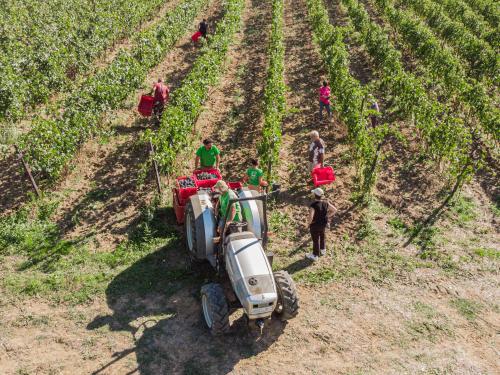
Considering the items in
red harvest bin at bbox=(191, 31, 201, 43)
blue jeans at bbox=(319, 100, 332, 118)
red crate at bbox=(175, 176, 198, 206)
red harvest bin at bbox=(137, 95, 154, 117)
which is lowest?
red crate at bbox=(175, 176, 198, 206)

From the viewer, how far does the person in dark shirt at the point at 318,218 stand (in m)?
7.65

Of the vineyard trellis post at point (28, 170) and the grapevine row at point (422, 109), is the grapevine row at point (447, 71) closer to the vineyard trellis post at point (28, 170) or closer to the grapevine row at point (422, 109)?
the grapevine row at point (422, 109)

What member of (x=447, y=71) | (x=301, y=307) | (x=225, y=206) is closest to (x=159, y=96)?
(x=225, y=206)

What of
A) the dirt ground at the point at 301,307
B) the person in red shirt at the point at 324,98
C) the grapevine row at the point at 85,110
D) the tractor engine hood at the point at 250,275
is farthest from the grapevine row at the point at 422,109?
the grapevine row at the point at 85,110

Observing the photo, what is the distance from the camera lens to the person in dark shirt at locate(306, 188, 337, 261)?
25.1 feet

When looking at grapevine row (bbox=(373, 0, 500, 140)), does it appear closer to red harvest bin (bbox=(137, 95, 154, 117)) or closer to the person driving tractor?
the person driving tractor

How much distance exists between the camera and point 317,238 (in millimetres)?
7891

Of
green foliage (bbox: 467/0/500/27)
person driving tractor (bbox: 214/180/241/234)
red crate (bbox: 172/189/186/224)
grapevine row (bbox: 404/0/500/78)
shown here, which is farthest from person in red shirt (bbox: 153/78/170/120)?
green foliage (bbox: 467/0/500/27)

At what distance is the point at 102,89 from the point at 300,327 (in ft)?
28.6

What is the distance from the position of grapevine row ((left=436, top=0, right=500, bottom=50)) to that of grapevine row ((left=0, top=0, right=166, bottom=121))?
627 inches

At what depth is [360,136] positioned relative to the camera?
1002 cm

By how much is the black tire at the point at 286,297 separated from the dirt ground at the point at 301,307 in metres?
0.44

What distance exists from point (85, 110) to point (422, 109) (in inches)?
350

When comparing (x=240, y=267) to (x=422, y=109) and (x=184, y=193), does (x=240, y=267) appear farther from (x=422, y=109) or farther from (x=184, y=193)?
(x=422, y=109)
